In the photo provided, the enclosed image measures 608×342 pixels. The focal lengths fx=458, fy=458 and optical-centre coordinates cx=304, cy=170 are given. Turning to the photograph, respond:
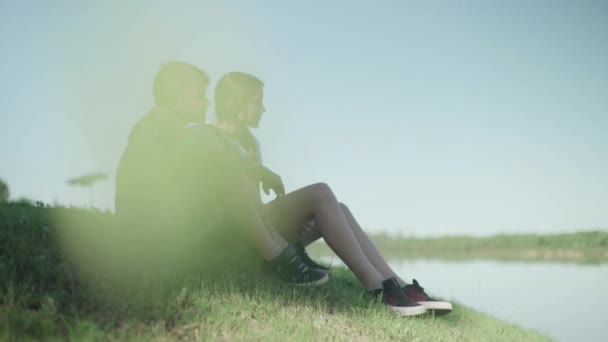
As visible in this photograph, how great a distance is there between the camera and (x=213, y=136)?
11.5 feet

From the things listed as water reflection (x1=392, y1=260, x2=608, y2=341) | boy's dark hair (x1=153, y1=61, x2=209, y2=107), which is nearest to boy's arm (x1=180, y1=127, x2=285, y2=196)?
boy's dark hair (x1=153, y1=61, x2=209, y2=107)

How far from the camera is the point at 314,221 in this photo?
3.87 metres

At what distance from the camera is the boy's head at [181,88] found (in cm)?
354

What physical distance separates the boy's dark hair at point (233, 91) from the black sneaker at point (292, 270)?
1322mm

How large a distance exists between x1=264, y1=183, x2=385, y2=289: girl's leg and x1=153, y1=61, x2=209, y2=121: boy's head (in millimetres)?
1016

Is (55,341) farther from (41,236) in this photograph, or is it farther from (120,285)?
(41,236)

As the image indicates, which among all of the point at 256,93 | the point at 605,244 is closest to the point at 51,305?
the point at 256,93

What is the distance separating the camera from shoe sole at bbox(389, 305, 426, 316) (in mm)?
3664

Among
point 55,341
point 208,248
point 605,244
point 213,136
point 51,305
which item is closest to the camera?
point 55,341

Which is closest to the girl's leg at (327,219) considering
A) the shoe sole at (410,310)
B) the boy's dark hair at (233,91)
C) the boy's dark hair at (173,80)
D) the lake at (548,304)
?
the shoe sole at (410,310)

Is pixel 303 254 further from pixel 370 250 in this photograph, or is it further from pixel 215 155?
pixel 215 155

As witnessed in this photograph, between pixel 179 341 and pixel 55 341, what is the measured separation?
24.9 inches

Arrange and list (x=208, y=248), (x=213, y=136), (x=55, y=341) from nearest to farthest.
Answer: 1. (x=55, y=341)
2. (x=213, y=136)
3. (x=208, y=248)

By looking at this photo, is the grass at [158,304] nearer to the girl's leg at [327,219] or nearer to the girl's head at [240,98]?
the girl's leg at [327,219]
